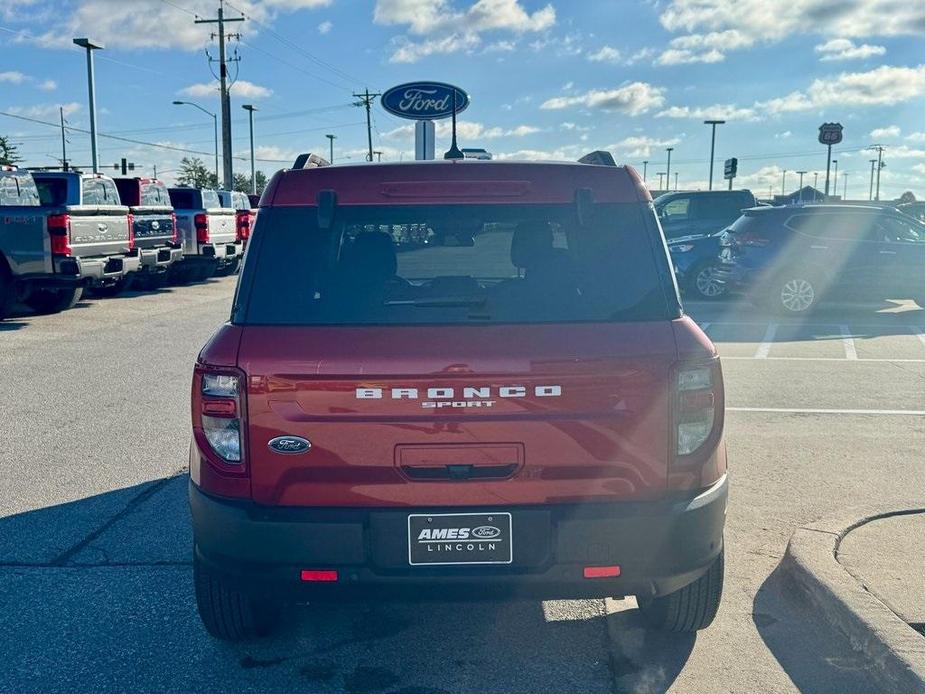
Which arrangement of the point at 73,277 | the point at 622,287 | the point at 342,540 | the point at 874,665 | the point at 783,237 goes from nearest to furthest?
the point at 342,540, the point at 622,287, the point at 874,665, the point at 73,277, the point at 783,237

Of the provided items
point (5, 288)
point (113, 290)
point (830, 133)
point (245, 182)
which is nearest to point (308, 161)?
point (5, 288)

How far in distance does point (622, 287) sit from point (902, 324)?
476 inches

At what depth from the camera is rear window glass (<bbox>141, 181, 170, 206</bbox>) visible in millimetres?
18484

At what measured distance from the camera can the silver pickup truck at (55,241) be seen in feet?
42.2

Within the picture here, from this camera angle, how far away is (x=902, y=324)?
45.3ft

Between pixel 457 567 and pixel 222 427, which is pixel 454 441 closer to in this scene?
pixel 457 567

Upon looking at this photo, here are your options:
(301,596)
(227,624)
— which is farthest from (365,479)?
(227,624)

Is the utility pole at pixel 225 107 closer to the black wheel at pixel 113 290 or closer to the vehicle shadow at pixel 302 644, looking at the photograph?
the black wheel at pixel 113 290

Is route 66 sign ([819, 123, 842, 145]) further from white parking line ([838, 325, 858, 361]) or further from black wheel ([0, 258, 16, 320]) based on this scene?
A: black wheel ([0, 258, 16, 320])

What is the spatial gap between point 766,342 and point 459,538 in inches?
385

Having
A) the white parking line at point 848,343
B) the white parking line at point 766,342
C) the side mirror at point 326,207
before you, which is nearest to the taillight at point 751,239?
the white parking line at point 766,342

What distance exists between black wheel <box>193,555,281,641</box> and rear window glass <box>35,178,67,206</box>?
1273 centimetres

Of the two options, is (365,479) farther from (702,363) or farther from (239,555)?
(702,363)

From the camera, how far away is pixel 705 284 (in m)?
16.6
